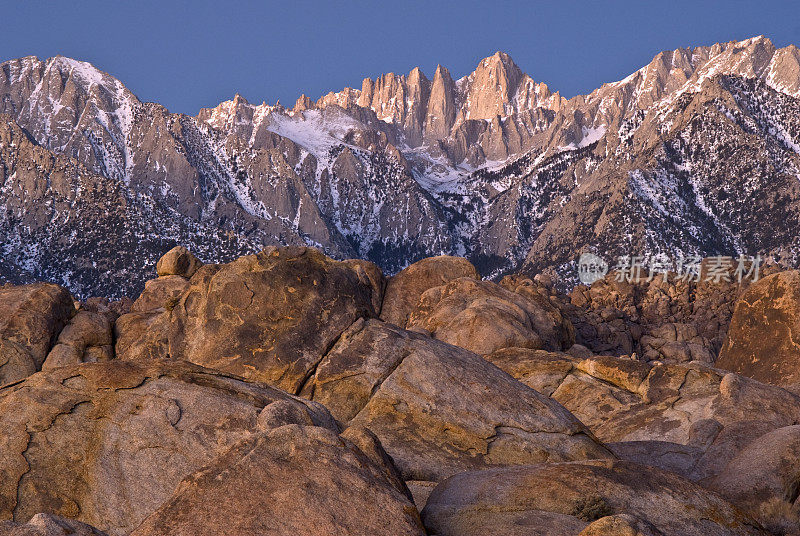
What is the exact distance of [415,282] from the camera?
36594 mm

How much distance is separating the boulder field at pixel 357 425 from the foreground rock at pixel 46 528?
0.03 metres

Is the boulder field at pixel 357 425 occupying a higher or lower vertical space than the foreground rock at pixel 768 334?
lower

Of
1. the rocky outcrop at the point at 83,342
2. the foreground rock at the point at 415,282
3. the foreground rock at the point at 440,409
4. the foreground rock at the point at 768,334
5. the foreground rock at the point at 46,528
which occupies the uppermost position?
the foreground rock at the point at 415,282

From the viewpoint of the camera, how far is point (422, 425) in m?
13.9

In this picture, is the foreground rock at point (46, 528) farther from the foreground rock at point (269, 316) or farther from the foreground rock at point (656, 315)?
the foreground rock at point (656, 315)

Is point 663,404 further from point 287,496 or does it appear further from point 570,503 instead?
point 287,496

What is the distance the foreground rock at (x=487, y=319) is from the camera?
27172 millimetres

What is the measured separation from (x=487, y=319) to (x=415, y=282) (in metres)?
9.36

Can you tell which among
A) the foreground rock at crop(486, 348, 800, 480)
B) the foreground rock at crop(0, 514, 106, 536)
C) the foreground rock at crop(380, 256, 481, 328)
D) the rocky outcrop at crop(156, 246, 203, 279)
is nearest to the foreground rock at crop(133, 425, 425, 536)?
the foreground rock at crop(0, 514, 106, 536)

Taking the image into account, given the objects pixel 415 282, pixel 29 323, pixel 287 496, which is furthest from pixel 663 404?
pixel 29 323

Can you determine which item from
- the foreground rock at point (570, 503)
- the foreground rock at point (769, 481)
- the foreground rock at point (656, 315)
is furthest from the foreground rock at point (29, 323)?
the foreground rock at point (656, 315)

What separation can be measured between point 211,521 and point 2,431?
17.9 ft

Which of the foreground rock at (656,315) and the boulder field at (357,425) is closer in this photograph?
the boulder field at (357,425)

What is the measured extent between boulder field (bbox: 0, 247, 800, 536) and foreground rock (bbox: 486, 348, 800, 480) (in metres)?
0.07
